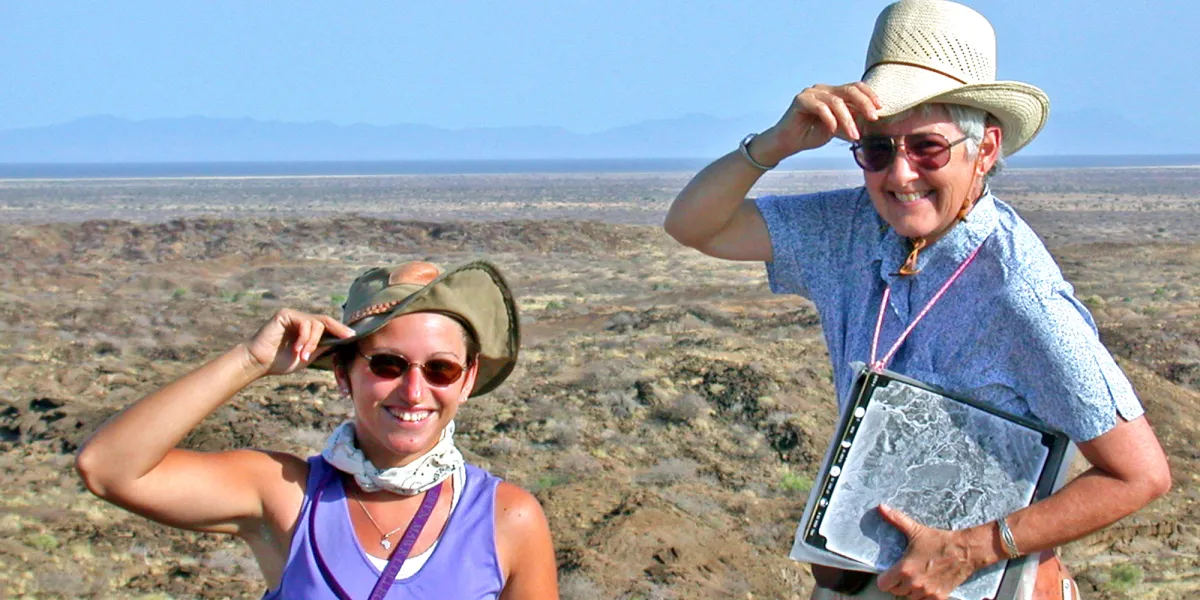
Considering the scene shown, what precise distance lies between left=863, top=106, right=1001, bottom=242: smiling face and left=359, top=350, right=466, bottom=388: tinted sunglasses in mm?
892

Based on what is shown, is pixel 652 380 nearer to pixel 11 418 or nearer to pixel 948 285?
pixel 11 418

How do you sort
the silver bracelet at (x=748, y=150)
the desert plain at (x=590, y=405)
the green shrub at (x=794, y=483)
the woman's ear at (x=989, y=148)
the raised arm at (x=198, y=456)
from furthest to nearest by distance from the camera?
the green shrub at (x=794, y=483) → the desert plain at (x=590, y=405) → the silver bracelet at (x=748, y=150) → the woman's ear at (x=989, y=148) → the raised arm at (x=198, y=456)

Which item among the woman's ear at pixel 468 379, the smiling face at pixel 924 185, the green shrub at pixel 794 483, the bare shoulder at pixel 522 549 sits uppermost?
the smiling face at pixel 924 185

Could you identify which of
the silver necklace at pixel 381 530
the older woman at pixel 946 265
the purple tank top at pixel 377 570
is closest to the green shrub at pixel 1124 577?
the older woman at pixel 946 265

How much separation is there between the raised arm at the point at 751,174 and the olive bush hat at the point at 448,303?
447 mm

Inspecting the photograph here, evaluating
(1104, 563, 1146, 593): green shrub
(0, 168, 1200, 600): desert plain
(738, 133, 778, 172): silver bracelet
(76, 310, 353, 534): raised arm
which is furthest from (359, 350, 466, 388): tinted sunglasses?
(1104, 563, 1146, 593): green shrub

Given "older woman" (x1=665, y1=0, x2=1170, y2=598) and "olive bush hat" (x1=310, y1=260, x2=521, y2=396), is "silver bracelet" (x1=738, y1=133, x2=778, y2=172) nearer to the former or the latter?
"older woman" (x1=665, y1=0, x2=1170, y2=598)

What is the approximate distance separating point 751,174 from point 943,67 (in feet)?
1.49

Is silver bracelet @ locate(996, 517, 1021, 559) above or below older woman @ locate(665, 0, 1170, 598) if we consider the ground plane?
below

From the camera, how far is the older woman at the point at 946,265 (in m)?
2.39

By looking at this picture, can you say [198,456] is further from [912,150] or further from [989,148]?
[989,148]

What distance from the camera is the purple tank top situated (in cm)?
240

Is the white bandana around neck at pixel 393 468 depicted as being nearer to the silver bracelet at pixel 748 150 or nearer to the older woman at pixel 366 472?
the older woman at pixel 366 472

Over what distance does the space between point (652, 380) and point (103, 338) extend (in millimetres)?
6605
